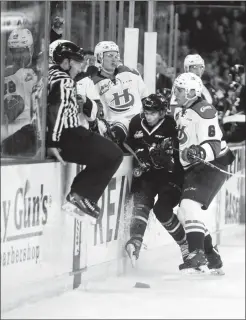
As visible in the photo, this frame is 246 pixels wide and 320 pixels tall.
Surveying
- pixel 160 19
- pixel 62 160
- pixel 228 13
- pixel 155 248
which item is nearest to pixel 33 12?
pixel 62 160

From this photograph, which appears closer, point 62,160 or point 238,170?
point 62,160

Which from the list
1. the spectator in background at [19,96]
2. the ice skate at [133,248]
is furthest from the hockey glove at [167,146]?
the spectator in background at [19,96]

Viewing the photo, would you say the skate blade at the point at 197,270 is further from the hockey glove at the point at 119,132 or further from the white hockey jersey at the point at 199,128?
the hockey glove at the point at 119,132

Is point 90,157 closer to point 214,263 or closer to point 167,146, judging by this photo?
point 167,146

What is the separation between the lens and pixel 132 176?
692 cm

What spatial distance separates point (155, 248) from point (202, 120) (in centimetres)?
106

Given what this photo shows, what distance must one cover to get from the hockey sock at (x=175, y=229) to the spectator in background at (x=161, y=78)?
1833mm

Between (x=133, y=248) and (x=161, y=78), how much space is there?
7.82 ft

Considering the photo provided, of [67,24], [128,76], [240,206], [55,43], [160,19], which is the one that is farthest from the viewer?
[240,206]

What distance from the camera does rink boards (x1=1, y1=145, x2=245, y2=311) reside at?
5.28 metres

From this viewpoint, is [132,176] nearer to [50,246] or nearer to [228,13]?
[50,246]

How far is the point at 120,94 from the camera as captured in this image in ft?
23.1

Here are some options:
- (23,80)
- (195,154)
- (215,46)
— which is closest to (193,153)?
(195,154)

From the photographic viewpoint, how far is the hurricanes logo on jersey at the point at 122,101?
7004 millimetres
